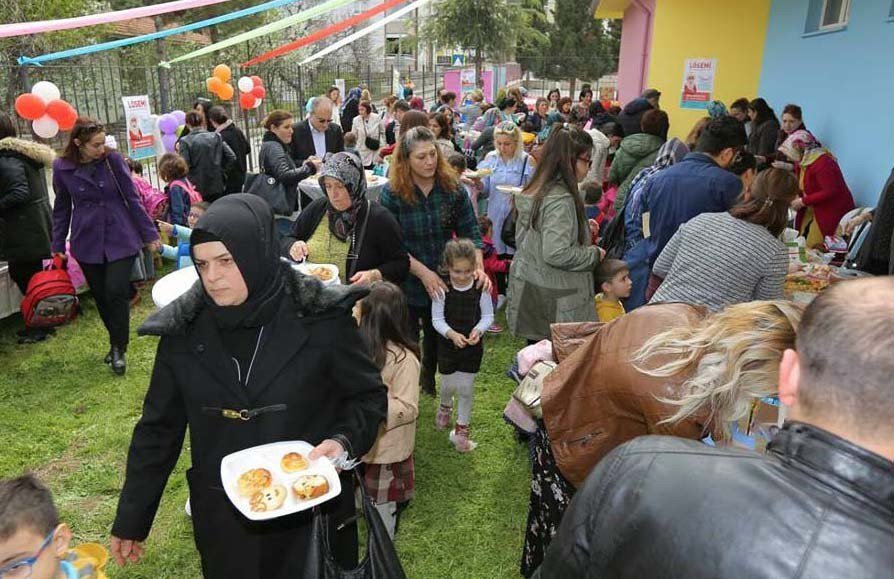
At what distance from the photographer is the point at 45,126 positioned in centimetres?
663

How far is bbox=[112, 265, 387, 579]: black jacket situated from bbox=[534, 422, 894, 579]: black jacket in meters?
1.16

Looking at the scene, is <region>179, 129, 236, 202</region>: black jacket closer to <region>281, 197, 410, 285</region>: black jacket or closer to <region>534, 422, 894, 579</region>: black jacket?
<region>281, 197, 410, 285</region>: black jacket

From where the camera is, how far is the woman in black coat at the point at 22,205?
17.2 feet

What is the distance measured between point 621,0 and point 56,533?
68.1ft

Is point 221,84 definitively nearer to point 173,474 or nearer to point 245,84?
point 245,84

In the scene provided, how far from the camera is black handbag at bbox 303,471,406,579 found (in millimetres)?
1908

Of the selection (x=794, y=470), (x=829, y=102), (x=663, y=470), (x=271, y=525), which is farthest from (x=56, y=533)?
(x=829, y=102)

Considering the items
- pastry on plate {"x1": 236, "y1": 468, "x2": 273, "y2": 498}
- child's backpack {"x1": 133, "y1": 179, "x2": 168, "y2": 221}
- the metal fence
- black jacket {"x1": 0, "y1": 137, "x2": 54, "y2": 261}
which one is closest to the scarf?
pastry on plate {"x1": 236, "y1": 468, "x2": 273, "y2": 498}

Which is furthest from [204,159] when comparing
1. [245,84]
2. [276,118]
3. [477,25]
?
[477,25]

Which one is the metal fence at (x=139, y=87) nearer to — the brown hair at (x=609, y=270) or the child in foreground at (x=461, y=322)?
the child in foreground at (x=461, y=322)

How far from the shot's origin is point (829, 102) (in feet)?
23.2

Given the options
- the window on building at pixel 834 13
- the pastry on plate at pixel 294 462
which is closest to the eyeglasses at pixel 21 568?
the pastry on plate at pixel 294 462

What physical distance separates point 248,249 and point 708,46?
1224 cm

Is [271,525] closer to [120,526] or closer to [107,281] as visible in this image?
[120,526]
